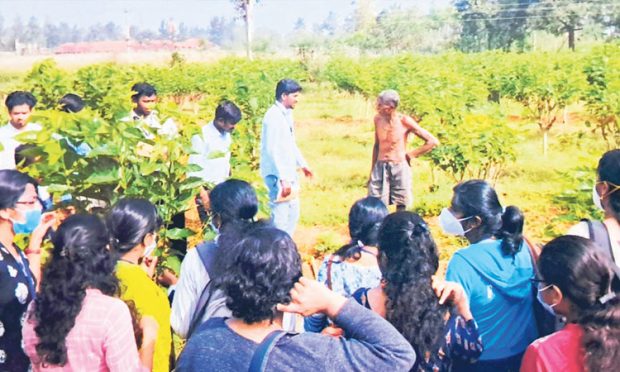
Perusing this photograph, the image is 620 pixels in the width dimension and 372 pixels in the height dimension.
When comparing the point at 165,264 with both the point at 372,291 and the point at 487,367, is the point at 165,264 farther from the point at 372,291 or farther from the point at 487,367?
the point at 487,367

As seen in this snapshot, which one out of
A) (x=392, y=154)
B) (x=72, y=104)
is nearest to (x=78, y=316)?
(x=72, y=104)

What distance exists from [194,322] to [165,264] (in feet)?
2.92

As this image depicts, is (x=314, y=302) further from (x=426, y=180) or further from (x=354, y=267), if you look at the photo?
(x=426, y=180)

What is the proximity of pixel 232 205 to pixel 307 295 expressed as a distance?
3.38 ft

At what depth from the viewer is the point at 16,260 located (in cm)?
279

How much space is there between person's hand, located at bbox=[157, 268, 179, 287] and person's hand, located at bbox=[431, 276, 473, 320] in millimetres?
1467

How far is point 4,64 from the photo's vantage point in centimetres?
4331

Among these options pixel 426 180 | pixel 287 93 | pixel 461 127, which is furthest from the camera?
pixel 426 180

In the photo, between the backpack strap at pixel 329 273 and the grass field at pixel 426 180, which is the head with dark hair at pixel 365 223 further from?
the grass field at pixel 426 180

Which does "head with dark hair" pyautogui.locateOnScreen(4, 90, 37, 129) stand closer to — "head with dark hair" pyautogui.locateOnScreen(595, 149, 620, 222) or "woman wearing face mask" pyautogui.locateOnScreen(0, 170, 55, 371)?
"woman wearing face mask" pyautogui.locateOnScreen(0, 170, 55, 371)

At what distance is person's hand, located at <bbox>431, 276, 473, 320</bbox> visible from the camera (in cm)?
241

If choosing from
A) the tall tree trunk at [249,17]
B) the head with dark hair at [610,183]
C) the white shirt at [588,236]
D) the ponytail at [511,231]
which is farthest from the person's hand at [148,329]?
the tall tree trunk at [249,17]

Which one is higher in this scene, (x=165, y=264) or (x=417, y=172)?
(x=165, y=264)

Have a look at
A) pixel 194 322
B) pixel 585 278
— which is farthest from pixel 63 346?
pixel 585 278
